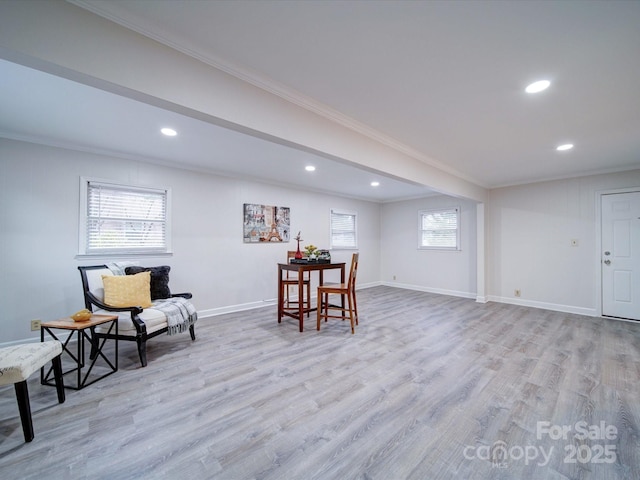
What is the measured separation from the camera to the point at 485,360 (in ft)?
8.82

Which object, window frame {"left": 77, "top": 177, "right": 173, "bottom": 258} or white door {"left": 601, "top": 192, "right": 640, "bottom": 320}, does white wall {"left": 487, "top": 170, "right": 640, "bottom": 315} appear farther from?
window frame {"left": 77, "top": 177, "right": 173, "bottom": 258}

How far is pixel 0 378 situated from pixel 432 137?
13.1 feet

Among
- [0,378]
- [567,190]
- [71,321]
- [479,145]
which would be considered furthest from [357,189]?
[0,378]

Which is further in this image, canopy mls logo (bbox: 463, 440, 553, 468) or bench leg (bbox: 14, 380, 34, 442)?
bench leg (bbox: 14, 380, 34, 442)

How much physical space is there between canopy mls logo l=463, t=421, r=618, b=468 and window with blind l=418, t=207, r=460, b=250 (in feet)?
14.9

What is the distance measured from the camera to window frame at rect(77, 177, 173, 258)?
3302 millimetres

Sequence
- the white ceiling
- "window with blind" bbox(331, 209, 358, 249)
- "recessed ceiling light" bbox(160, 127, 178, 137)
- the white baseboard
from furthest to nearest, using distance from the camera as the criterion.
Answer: "window with blind" bbox(331, 209, 358, 249), the white baseboard, "recessed ceiling light" bbox(160, 127, 178, 137), the white ceiling

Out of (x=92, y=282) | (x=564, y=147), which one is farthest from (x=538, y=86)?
(x=92, y=282)

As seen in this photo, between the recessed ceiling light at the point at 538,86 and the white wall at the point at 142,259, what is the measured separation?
3999 millimetres

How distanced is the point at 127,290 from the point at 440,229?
611 cm

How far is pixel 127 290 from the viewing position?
2875 millimetres

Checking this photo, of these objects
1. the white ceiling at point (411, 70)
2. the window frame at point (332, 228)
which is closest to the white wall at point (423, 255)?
the window frame at point (332, 228)

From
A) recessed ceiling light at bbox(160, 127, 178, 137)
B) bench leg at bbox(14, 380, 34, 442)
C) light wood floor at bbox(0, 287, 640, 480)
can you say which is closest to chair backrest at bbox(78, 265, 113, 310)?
light wood floor at bbox(0, 287, 640, 480)

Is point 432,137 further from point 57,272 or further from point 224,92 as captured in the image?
point 57,272
